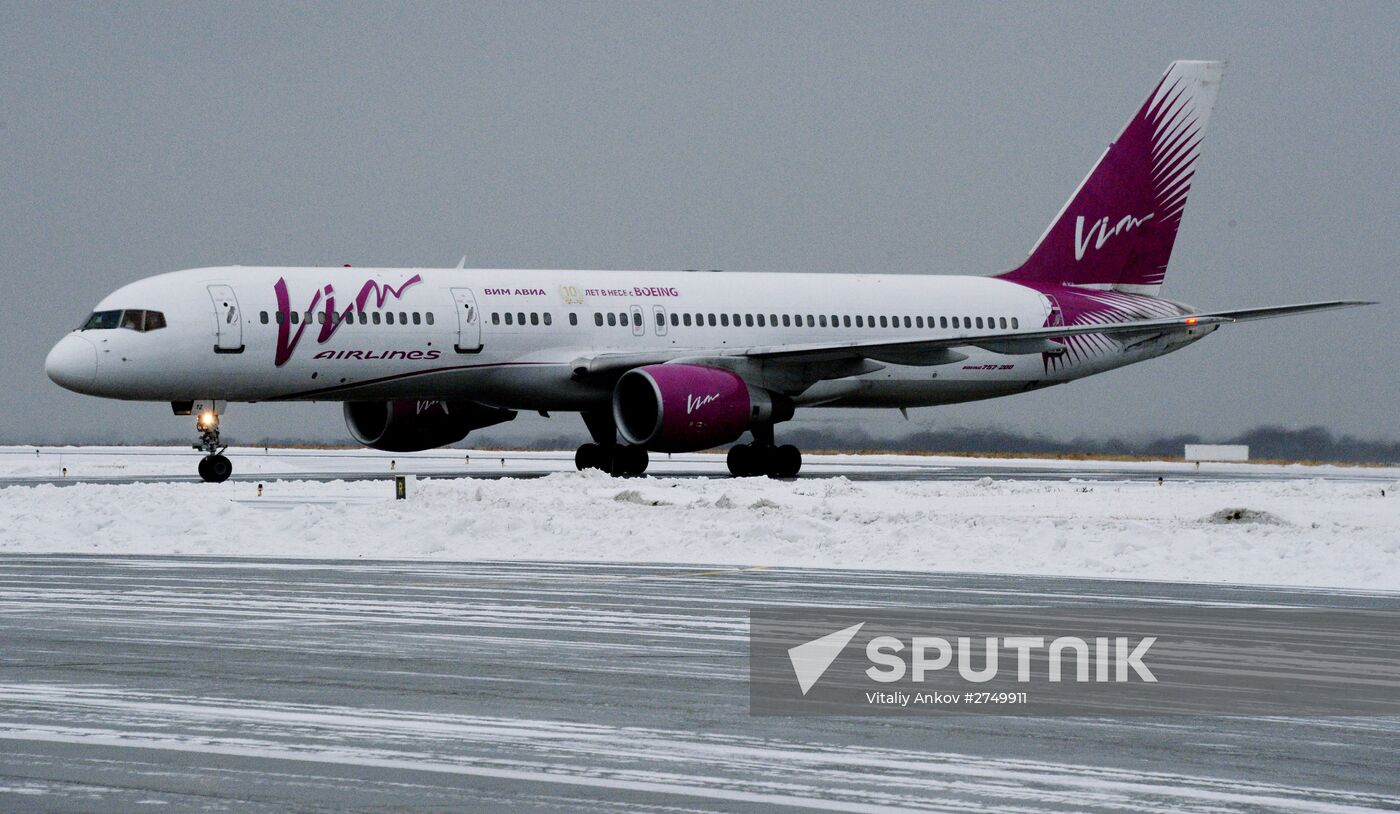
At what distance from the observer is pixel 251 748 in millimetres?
7883

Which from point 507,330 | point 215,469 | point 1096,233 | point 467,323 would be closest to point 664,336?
point 507,330

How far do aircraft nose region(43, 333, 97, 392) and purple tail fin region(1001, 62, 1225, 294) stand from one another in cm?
2078

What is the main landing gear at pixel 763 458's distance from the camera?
3516 centimetres

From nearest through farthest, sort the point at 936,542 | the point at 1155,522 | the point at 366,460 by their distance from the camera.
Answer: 1. the point at 936,542
2. the point at 1155,522
3. the point at 366,460

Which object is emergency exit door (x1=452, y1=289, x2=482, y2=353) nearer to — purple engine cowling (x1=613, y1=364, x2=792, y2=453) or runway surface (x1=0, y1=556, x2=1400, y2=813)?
purple engine cowling (x1=613, y1=364, x2=792, y2=453)

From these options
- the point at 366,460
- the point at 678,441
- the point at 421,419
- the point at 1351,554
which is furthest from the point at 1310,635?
the point at 366,460

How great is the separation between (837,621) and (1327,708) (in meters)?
4.18

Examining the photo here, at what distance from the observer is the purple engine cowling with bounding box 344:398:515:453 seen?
36812mm

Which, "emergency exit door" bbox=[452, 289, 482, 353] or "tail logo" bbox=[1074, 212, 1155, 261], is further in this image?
"tail logo" bbox=[1074, 212, 1155, 261]

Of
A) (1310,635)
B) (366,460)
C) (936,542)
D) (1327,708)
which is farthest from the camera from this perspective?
(366,460)

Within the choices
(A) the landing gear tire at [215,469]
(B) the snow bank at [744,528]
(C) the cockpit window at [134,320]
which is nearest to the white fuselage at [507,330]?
(C) the cockpit window at [134,320]

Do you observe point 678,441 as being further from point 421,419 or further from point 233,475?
point 233,475

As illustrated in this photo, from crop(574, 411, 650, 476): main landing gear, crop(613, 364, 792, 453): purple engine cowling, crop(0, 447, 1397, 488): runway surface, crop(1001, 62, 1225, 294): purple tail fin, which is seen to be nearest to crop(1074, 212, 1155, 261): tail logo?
crop(1001, 62, 1225, 294): purple tail fin

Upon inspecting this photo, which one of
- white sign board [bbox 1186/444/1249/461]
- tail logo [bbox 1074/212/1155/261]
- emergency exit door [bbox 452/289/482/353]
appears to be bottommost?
white sign board [bbox 1186/444/1249/461]
